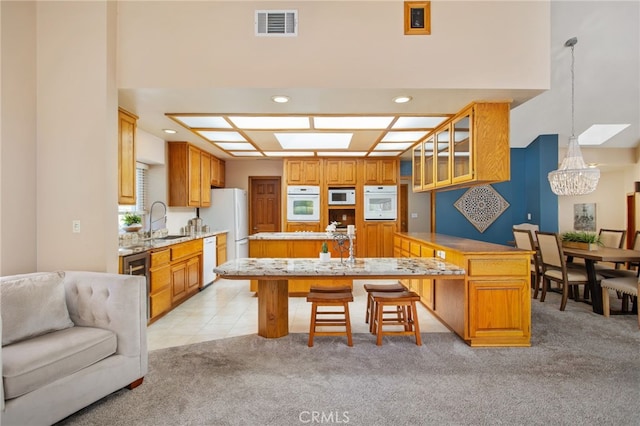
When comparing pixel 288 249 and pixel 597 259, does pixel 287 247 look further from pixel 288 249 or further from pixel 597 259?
pixel 597 259

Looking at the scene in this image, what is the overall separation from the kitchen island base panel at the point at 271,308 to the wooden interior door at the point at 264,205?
4.07 meters

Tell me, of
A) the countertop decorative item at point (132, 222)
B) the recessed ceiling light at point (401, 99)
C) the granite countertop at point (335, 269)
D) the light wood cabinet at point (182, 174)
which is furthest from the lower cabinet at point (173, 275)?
the recessed ceiling light at point (401, 99)

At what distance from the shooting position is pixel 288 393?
209cm

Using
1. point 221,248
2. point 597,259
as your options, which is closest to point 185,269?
point 221,248

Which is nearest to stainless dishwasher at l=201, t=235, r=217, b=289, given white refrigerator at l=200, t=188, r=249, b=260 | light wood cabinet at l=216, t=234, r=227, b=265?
light wood cabinet at l=216, t=234, r=227, b=265

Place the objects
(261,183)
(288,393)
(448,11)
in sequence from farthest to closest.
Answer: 1. (261,183)
2. (448,11)
3. (288,393)

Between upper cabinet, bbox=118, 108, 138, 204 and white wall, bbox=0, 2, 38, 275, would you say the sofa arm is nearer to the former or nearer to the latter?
white wall, bbox=0, 2, 38, 275

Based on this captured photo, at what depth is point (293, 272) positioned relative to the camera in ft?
8.47

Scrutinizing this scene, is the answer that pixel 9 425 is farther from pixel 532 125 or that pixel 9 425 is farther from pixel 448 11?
pixel 532 125

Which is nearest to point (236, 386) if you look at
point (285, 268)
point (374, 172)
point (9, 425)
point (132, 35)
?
point (285, 268)

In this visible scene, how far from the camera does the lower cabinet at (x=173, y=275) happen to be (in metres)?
3.44

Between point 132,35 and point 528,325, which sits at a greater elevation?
point 132,35

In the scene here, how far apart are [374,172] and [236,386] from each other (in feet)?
15.6

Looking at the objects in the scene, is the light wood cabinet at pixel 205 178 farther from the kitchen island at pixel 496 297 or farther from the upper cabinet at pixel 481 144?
the kitchen island at pixel 496 297
